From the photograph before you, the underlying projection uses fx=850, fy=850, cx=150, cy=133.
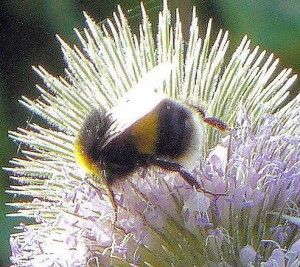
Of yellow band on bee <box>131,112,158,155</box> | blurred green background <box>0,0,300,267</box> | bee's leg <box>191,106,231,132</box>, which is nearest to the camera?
yellow band on bee <box>131,112,158,155</box>

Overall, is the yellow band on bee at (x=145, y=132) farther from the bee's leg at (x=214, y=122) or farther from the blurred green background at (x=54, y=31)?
the blurred green background at (x=54, y=31)

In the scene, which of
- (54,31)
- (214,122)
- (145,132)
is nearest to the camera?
(145,132)

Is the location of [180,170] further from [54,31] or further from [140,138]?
[54,31]

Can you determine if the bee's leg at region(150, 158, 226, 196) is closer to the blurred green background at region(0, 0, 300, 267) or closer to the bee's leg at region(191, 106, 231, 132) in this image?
the bee's leg at region(191, 106, 231, 132)

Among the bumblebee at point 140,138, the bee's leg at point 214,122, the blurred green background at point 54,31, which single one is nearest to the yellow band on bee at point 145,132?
→ the bumblebee at point 140,138

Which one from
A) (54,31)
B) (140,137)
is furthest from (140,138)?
(54,31)

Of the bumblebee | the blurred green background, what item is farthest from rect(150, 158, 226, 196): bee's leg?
the blurred green background

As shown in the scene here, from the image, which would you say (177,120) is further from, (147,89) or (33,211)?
(33,211)
